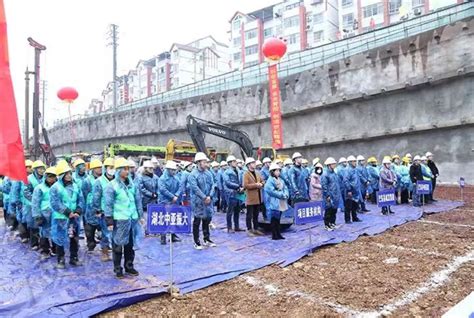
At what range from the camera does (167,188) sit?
8.12 meters

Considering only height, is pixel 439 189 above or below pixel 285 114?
below

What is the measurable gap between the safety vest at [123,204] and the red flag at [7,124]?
7.32 ft

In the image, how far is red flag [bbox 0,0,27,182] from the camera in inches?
122

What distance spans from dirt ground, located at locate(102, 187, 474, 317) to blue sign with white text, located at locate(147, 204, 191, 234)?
95cm

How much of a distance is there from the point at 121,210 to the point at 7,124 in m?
2.47

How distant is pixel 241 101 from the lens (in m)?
24.9

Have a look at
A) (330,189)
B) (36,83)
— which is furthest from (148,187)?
(36,83)

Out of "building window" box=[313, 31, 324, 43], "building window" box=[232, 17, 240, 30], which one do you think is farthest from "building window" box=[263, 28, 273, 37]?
"building window" box=[313, 31, 324, 43]

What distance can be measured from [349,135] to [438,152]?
14.7 feet

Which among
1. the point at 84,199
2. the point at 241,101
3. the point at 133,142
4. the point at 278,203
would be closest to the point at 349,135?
the point at 241,101

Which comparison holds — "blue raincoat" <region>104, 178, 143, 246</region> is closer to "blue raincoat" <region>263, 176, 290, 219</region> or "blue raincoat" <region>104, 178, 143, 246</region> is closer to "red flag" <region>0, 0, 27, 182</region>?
"red flag" <region>0, 0, 27, 182</region>

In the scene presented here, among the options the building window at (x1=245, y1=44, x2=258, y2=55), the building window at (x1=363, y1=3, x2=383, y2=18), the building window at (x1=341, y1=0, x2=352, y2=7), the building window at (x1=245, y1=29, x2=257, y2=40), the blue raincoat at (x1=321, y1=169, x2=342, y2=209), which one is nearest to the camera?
the blue raincoat at (x1=321, y1=169, x2=342, y2=209)

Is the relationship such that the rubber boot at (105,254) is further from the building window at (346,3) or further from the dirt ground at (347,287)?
the building window at (346,3)

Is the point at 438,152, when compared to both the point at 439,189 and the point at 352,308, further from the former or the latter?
the point at 352,308
